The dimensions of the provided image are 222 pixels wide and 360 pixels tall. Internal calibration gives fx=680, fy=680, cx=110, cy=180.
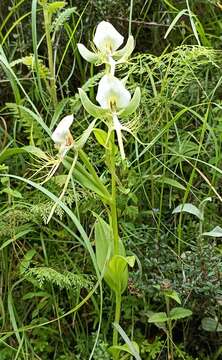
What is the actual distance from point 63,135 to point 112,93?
0.38 ft

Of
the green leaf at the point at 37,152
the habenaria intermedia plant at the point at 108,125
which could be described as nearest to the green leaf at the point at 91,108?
the habenaria intermedia plant at the point at 108,125

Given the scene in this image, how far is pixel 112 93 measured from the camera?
1.21 meters

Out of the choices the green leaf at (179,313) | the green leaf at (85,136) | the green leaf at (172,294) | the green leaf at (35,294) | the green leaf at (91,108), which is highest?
the green leaf at (91,108)

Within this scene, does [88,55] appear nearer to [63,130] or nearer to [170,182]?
[63,130]

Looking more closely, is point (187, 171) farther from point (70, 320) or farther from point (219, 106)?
point (70, 320)

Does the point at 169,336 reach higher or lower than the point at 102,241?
lower

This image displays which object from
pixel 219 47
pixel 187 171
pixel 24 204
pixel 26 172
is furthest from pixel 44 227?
pixel 219 47

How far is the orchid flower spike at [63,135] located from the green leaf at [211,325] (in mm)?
498

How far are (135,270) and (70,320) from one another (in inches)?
7.2

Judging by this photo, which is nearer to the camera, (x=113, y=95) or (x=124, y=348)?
(x=113, y=95)

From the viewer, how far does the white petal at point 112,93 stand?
121cm

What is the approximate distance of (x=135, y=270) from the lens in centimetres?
155

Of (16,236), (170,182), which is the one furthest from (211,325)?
(16,236)

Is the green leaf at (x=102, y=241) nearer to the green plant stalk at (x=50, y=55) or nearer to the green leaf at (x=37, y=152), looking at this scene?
the green leaf at (x=37, y=152)
